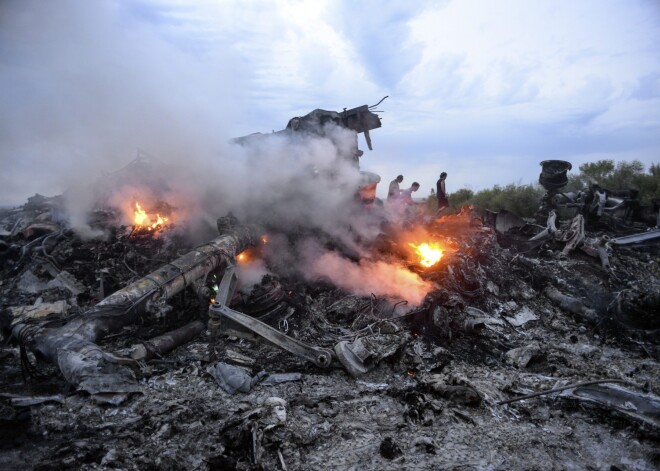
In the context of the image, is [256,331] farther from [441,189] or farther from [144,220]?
[441,189]

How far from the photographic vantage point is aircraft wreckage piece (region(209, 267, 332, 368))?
486 centimetres

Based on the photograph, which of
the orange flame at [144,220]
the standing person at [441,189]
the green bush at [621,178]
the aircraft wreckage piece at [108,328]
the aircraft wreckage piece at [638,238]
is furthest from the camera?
the green bush at [621,178]

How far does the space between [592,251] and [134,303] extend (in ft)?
33.7

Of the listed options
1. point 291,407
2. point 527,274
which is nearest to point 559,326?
point 527,274

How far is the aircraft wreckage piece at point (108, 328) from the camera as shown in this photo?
384 cm

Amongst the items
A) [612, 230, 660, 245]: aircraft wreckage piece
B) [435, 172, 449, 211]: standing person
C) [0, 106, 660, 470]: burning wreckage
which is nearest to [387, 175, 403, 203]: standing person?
[435, 172, 449, 211]: standing person

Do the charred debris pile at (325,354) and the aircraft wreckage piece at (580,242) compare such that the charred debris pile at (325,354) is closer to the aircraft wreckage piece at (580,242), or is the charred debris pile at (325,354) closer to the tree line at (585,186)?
the aircraft wreckage piece at (580,242)

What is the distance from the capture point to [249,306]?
6.70 meters

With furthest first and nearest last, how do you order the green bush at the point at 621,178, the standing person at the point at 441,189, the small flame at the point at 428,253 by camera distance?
the green bush at the point at 621,178, the standing person at the point at 441,189, the small flame at the point at 428,253

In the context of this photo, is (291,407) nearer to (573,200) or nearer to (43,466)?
(43,466)

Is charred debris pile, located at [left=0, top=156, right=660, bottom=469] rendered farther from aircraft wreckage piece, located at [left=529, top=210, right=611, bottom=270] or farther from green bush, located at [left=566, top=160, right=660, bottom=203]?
green bush, located at [left=566, top=160, right=660, bottom=203]

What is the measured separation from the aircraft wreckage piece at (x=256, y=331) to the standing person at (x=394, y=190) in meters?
8.66

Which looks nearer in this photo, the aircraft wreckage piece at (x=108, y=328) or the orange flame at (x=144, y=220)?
the aircraft wreckage piece at (x=108, y=328)

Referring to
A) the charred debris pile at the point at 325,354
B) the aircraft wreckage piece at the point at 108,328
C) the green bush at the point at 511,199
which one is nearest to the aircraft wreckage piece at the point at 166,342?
the charred debris pile at the point at 325,354
